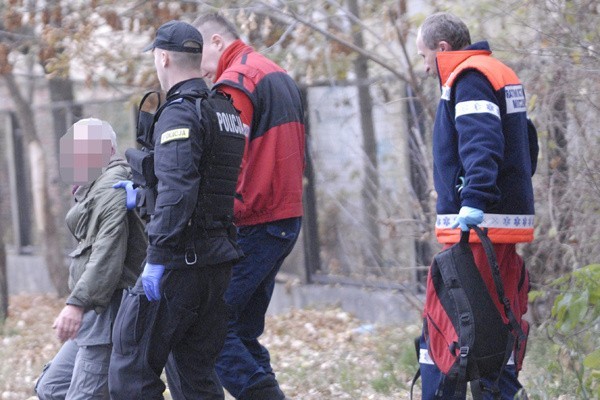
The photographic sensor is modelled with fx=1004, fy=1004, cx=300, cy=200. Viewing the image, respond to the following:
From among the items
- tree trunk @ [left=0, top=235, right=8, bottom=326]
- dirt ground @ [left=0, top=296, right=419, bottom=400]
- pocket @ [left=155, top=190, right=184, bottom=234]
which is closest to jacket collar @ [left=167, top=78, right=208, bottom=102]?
pocket @ [left=155, top=190, right=184, bottom=234]

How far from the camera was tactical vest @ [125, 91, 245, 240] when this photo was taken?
4328 millimetres

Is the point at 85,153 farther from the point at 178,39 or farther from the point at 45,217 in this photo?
the point at 45,217

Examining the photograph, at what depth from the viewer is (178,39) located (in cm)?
443

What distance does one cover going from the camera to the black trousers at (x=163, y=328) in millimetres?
4289

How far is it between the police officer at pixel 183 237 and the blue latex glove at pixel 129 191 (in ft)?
1.06

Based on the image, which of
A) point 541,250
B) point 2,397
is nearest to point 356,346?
point 541,250

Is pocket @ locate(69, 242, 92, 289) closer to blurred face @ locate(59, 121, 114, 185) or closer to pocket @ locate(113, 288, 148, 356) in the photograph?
blurred face @ locate(59, 121, 114, 185)

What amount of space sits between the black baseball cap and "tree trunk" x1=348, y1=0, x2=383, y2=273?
3.95 m

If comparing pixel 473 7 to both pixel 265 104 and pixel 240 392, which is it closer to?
pixel 265 104

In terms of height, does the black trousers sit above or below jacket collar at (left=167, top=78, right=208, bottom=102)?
below

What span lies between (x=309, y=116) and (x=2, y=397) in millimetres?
4466

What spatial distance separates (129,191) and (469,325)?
171 centimetres

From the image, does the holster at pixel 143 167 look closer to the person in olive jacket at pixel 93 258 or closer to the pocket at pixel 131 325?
the person in olive jacket at pixel 93 258

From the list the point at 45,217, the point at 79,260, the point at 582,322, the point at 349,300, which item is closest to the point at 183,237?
the point at 79,260
